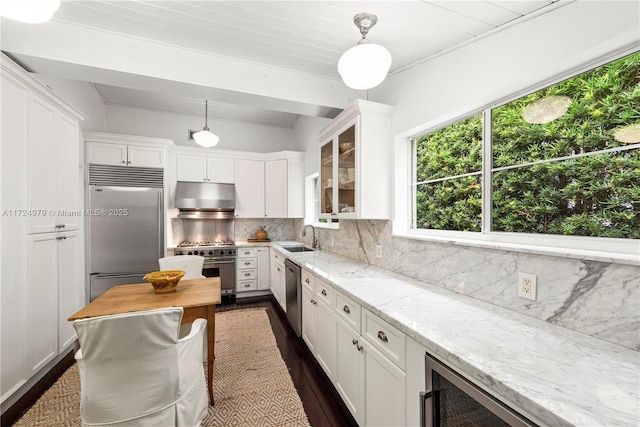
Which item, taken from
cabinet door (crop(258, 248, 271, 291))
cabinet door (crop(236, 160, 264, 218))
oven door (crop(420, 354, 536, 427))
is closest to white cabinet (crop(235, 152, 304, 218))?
cabinet door (crop(236, 160, 264, 218))

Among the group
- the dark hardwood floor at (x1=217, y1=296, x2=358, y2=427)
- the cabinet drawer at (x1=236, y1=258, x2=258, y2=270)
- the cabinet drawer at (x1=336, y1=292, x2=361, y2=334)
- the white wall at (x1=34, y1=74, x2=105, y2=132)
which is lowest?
the dark hardwood floor at (x1=217, y1=296, x2=358, y2=427)

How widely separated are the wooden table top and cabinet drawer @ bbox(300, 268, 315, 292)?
0.82 m

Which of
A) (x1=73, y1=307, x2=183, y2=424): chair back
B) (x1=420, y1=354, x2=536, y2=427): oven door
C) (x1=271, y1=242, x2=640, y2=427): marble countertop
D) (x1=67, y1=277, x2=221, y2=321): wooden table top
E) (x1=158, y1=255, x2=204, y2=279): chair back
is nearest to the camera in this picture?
(x1=271, y1=242, x2=640, y2=427): marble countertop

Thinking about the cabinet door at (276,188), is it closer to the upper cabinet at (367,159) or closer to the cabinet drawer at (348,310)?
the upper cabinet at (367,159)

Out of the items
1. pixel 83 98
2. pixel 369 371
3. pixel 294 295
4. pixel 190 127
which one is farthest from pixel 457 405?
pixel 190 127

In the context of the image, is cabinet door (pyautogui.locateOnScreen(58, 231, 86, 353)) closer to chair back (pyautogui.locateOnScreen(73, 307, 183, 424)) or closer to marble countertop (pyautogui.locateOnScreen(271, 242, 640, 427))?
chair back (pyautogui.locateOnScreen(73, 307, 183, 424))

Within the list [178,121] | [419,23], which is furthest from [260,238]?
[419,23]

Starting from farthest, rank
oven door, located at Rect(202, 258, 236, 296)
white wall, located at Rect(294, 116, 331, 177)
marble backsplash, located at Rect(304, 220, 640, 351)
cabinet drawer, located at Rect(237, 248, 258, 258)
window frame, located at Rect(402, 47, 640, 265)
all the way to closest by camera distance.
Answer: cabinet drawer, located at Rect(237, 248, 258, 258)
oven door, located at Rect(202, 258, 236, 296)
white wall, located at Rect(294, 116, 331, 177)
window frame, located at Rect(402, 47, 640, 265)
marble backsplash, located at Rect(304, 220, 640, 351)

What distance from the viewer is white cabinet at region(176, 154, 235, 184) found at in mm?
4215

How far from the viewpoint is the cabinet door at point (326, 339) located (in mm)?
1979

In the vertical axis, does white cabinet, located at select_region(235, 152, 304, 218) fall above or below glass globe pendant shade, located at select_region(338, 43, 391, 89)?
below

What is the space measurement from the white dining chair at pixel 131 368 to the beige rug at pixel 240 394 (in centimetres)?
58

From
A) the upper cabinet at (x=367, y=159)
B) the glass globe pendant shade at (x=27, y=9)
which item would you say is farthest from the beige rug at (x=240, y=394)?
the glass globe pendant shade at (x=27, y=9)

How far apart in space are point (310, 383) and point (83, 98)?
4251 mm
